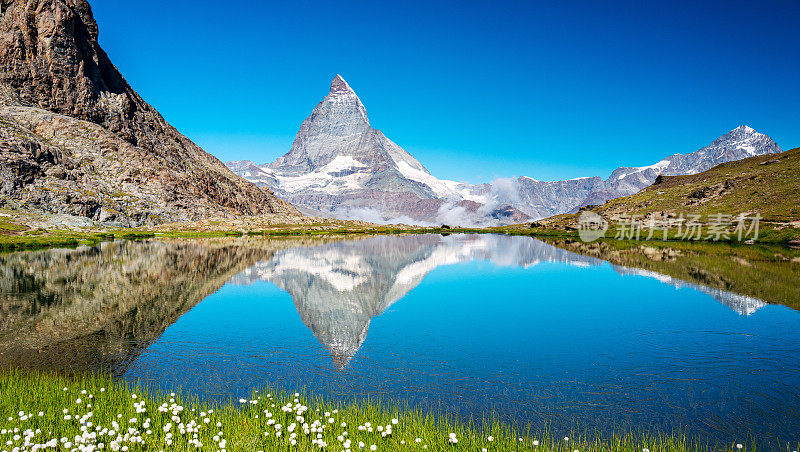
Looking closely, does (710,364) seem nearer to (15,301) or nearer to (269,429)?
(269,429)

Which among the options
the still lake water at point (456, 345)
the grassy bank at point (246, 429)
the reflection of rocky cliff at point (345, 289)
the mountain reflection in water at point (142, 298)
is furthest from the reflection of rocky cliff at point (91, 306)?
the reflection of rocky cliff at point (345, 289)

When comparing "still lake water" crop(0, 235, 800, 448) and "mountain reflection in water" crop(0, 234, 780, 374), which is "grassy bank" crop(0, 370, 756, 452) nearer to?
"still lake water" crop(0, 235, 800, 448)

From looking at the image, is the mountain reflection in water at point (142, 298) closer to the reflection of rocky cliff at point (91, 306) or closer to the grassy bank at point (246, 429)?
the reflection of rocky cliff at point (91, 306)

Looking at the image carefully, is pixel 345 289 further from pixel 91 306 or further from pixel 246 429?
pixel 246 429

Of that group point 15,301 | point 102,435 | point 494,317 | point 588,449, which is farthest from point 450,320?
point 15,301

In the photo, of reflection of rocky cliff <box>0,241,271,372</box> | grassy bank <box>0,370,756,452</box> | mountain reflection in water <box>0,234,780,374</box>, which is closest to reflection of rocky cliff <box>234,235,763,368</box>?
mountain reflection in water <box>0,234,780,374</box>

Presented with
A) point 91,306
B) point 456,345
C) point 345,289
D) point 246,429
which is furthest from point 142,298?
point 246,429
